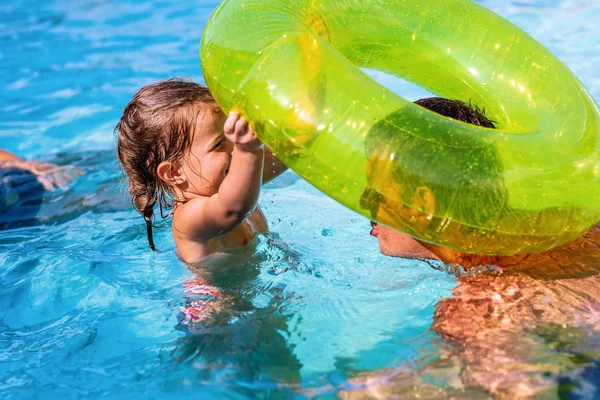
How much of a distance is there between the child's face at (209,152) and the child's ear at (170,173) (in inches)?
2.4

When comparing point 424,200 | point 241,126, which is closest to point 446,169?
point 424,200

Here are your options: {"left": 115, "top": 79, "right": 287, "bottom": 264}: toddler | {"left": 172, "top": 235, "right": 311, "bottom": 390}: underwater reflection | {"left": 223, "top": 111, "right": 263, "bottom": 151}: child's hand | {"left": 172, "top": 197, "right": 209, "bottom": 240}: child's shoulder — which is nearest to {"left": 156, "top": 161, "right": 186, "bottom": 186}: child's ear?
{"left": 115, "top": 79, "right": 287, "bottom": 264}: toddler

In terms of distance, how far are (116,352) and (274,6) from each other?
1421 millimetres

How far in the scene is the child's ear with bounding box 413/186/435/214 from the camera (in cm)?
228

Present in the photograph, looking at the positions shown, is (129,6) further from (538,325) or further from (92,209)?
(538,325)

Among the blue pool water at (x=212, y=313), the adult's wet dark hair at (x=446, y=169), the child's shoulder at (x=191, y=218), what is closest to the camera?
the adult's wet dark hair at (x=446, y=169)

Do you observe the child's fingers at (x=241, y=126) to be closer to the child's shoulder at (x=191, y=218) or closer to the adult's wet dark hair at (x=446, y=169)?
the adult's wet dark hair at (x=446, y=169)

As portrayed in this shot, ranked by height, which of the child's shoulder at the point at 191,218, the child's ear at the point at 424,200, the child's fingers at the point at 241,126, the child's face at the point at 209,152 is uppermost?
the child's fingers at the point at 241,126

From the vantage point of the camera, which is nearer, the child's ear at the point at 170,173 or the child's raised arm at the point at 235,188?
the child's raised arm at the point at 235,188

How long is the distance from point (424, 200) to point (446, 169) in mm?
118

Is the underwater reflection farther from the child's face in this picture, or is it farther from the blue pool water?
the child's face

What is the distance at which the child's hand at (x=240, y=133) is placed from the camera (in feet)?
7.86

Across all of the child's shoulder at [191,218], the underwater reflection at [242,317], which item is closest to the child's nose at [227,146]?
the child's shoulder at [191,218]

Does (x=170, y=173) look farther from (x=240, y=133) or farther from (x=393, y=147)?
(x=393, y=147)
